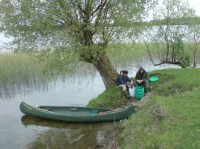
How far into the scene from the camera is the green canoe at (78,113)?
591 inches

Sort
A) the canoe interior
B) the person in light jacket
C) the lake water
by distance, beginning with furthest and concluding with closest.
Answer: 1. the person in light jacket
2. the canoe interior
3. the lake water

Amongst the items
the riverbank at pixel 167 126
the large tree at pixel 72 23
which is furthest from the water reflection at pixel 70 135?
the large tree at pixel 72 23

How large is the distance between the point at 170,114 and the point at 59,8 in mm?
9194

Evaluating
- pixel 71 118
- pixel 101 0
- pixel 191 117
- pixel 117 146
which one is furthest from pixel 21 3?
pixel 191 117

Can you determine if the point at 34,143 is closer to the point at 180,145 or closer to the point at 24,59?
the point at 180,145

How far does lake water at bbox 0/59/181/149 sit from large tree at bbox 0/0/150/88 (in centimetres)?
411

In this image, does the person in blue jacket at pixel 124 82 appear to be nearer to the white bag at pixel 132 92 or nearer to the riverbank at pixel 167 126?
the white bag at pixel 132 92

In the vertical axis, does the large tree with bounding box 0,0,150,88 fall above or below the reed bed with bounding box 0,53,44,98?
above

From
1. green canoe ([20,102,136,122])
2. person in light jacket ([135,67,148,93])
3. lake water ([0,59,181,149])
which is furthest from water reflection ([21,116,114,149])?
person in light jacket ([135,67,148,93])

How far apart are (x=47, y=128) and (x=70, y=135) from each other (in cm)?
185

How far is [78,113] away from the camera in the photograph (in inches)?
664

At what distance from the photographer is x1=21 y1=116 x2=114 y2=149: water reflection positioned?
13.1 m

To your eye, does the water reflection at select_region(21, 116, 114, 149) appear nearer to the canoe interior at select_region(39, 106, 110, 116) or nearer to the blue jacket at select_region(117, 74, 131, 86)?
the canoe interior at select_region(39, 106, 110, 116)

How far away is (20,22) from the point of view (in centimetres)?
1759
